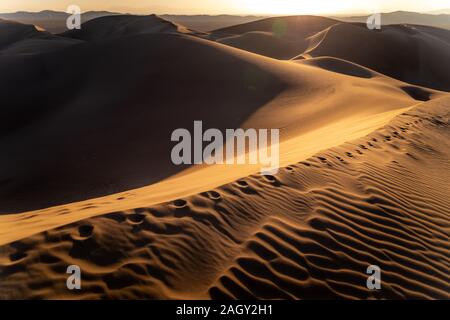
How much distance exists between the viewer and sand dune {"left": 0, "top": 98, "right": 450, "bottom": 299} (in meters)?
4.27

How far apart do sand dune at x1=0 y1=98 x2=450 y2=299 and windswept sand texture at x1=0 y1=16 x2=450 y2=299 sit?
2 centimetres

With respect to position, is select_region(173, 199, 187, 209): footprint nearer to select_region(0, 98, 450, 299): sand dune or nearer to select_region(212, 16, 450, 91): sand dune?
select_region(0, 98, 450, 299): sand dune

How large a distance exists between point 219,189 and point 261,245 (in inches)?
51.9

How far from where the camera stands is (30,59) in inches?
946

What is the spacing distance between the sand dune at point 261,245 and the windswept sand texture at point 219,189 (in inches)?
0.8

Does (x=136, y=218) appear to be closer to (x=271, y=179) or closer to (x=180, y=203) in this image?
(x=180, y=203)

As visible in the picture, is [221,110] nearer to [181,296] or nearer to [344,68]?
[181,296]

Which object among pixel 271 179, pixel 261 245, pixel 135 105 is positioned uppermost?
pixel 271 179

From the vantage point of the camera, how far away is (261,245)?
198 inches

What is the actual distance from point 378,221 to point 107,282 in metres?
3.91

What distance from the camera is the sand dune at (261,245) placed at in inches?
168

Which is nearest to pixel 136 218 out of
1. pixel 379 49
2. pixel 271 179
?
pixel 271 179

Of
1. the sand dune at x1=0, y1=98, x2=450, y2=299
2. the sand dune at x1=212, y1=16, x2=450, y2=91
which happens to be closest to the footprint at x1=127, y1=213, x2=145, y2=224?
the sand dune at x1=0, y1=98, x2=450, y2=299

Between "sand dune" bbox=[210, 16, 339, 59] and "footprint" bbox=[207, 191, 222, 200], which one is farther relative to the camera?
"sand dune" bbox=[210, 16, 339, 59]
